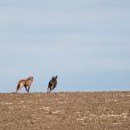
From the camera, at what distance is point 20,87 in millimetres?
37469

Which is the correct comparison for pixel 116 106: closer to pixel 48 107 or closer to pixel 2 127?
pixel 48 107

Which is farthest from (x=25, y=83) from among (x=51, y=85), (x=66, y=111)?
(x=66, y=111)

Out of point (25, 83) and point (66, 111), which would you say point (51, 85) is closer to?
point (25, 83)

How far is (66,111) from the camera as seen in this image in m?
28.3

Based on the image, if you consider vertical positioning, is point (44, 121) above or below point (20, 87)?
below

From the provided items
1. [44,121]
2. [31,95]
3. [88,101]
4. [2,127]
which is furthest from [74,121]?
[31,95]

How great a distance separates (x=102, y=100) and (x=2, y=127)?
7.38 metres

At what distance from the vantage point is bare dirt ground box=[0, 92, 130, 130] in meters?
25.4

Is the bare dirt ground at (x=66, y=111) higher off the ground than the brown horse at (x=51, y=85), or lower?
lower

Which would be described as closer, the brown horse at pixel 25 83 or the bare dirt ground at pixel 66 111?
the bare dirt ground at pixel 66 111

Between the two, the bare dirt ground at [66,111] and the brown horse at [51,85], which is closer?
the bare dirt ground at [66,111]

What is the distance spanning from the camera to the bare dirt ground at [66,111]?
25359 millimetres

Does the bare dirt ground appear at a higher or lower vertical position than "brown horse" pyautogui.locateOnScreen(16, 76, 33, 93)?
lower

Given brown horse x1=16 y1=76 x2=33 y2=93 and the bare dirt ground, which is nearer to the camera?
the bare dirt ground
